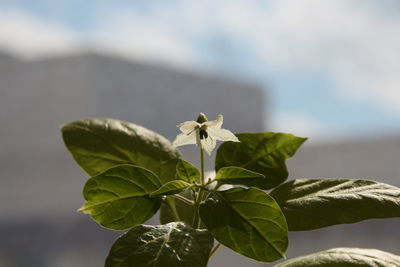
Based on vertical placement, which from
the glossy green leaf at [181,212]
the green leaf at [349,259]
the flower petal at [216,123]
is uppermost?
the flower petal at [216,123]

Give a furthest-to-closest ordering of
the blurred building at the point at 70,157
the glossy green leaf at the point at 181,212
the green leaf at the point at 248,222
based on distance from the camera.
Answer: the blurred building at the point at 70,157 < the glossy green leaf at the point at 181,212 < the green leaf at the point at 248,222

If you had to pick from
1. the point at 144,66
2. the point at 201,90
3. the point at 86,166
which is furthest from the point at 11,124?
the point at 86,166

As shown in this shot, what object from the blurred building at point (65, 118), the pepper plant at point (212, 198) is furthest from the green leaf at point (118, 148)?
the blurred building at point (65, 118)

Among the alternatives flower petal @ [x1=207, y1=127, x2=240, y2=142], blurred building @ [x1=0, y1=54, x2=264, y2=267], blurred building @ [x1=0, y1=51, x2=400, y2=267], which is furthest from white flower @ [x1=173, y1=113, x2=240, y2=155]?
blurred building @ [x1=0, y1=54, x2=264, y2=267]

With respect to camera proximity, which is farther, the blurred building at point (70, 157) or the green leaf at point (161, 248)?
the blurred building at point (70, 157)

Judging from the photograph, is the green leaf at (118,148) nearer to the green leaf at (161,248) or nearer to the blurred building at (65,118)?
the green leaf at (161,248)

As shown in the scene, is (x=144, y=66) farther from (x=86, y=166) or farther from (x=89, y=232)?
(x=86, y=166)

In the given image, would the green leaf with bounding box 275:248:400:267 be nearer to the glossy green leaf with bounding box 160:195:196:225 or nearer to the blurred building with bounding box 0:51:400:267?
the glossy green leaf with bounding box 160:195:196:225
